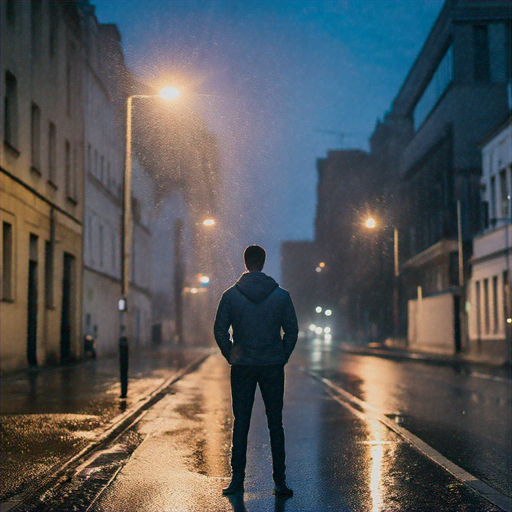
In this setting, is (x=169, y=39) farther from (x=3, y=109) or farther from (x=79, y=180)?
(x=79, y=180)

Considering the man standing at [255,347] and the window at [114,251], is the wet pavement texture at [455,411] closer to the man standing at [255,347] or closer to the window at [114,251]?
the man standing at [255,347]

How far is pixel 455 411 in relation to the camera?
14656mm

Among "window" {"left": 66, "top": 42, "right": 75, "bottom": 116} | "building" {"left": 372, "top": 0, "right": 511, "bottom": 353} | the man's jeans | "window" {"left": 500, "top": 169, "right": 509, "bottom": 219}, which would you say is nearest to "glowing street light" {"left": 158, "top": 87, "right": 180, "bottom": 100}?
the man's jeans

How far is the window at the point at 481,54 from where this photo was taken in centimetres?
5962

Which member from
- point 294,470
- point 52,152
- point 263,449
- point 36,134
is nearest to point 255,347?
point 294,470

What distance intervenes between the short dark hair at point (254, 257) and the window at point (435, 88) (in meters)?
56.2

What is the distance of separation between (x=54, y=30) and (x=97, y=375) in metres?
11.8

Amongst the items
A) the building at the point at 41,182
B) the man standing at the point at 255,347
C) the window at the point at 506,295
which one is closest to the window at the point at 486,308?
the window at the point at 506,295

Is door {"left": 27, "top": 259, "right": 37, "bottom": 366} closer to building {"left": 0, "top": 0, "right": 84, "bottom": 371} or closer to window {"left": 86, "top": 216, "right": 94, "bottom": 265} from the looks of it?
building {"left": 0, "top": 0, "right": 84, "bottom": 371}

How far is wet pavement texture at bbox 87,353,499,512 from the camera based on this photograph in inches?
271

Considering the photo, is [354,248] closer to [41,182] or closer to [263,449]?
[41,182]

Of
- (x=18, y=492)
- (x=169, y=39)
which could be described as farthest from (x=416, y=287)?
(x=18, y=492)

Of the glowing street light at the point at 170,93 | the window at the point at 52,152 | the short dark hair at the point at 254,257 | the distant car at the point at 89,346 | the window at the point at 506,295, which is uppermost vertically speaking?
the window at the point at 52,152

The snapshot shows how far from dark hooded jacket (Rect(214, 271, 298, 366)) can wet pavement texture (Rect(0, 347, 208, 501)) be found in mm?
2078
